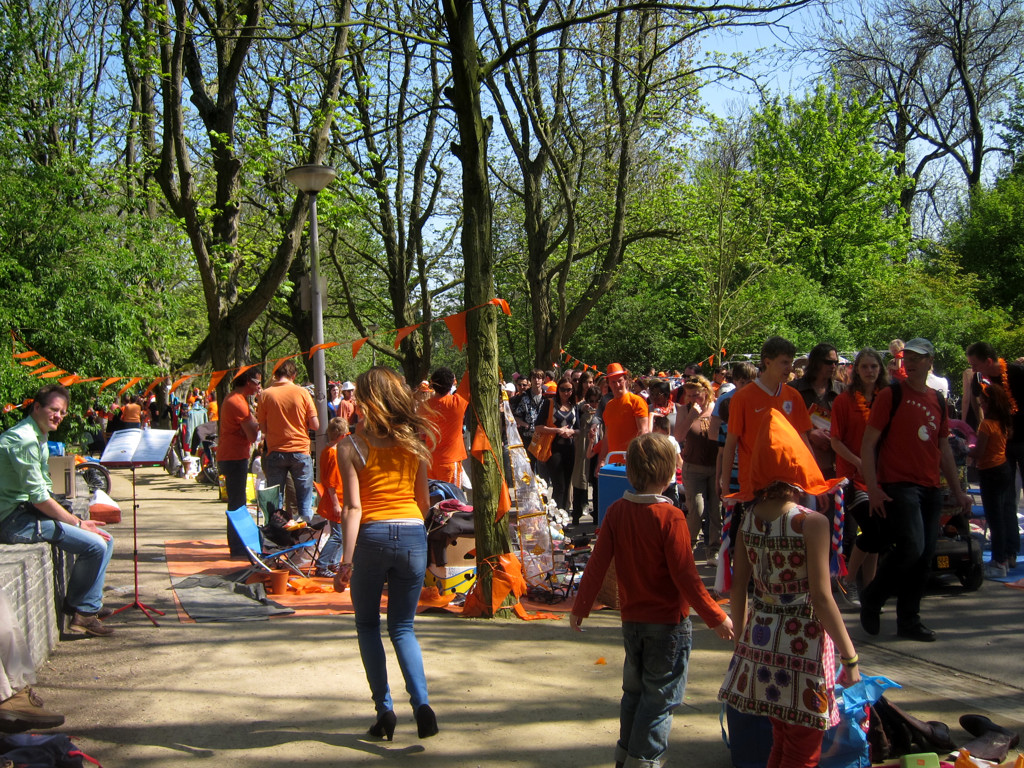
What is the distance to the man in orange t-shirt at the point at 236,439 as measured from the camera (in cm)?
910

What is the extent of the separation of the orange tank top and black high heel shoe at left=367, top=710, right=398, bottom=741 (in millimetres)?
961

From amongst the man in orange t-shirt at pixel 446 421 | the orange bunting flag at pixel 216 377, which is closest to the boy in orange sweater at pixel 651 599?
the man in orange t-shirt at pixel 446 421

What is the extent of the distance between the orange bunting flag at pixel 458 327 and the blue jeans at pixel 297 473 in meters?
3.29

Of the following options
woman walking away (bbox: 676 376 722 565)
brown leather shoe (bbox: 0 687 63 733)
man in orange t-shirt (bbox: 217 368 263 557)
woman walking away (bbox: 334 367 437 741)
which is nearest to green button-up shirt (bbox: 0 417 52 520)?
brown leather shoe (bbox: 0 687 63 733)

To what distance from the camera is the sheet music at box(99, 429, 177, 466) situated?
669 cm

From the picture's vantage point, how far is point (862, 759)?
144 inches

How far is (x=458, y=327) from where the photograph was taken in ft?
22.4

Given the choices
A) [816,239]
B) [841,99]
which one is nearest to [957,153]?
[841,99]

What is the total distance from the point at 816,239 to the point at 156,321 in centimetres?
2396

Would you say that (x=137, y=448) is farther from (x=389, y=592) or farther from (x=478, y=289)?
(x=389, y=592)

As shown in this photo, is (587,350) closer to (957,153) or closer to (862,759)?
(957,153)

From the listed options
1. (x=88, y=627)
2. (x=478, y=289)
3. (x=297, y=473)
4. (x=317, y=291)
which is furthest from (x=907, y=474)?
(x=317, y=291)

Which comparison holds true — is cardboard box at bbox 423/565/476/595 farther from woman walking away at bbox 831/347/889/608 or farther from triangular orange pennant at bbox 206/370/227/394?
triangular orange pennant at bbox 206/370/227/394

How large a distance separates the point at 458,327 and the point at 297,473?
137 inches
